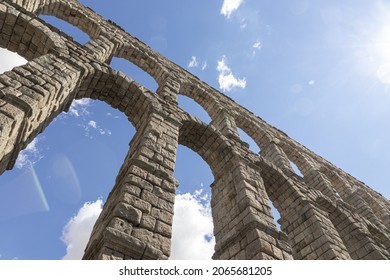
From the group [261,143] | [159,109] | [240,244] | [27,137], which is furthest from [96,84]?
[261,143]

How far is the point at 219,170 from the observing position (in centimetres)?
905

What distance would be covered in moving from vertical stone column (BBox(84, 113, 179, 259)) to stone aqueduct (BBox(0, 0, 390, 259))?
0.05 ft

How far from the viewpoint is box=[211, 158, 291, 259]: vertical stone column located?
5.99 m

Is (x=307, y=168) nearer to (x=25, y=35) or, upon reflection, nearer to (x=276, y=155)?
(x=276, y=155)

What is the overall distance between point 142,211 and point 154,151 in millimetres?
1885

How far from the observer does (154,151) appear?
624 centimetres

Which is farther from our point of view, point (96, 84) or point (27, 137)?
point (96, 84)

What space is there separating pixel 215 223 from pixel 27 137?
4872 millimetres

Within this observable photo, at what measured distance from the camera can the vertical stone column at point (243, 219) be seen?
5.99m

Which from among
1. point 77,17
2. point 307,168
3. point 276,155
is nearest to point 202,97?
point 276,155

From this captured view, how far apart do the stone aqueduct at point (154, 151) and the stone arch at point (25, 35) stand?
0.03 metres

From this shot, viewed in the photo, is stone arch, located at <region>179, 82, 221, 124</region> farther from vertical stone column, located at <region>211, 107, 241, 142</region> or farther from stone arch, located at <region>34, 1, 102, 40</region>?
stone arch, located at <region>34, 1, 102, 40</region>

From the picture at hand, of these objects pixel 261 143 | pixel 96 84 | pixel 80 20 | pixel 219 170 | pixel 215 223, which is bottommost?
pixel 215 223
